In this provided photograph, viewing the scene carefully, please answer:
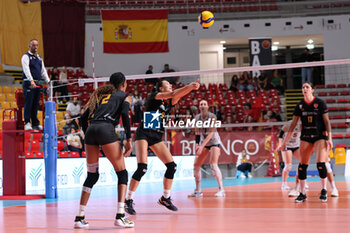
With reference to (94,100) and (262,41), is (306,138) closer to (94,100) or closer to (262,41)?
(94,100)

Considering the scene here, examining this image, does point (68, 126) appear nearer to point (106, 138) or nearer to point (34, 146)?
point (34, 146)

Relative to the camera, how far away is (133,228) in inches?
222

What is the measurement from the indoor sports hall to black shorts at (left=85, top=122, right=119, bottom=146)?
0.02 metres

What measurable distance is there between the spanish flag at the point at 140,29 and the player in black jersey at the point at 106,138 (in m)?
20.8

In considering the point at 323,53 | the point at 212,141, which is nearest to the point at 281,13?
the point at 323,53

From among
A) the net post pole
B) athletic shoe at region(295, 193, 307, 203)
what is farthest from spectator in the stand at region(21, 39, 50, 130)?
athletic shoe at region(295, 193, 307, 203)

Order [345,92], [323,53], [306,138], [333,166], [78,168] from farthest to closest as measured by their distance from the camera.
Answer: [323,53], [345,92], [333,166], [78,168], [306,138]

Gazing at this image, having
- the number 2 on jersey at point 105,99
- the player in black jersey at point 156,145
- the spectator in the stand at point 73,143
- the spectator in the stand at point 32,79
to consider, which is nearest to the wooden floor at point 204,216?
the player in black jersey at point 156,145

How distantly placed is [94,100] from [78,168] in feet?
28.2

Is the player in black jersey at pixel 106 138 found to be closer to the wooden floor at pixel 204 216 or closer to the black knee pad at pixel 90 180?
the black knee pad at pixel 90 180

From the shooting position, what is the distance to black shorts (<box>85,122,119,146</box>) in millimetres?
5754

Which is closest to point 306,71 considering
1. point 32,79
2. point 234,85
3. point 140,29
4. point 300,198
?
point 234,85

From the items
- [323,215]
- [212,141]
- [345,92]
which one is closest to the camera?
[323,215]

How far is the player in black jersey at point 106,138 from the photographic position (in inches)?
227
